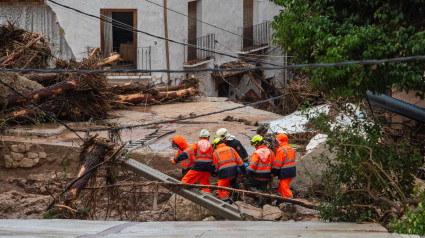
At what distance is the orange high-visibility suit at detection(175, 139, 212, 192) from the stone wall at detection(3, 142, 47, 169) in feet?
12.5

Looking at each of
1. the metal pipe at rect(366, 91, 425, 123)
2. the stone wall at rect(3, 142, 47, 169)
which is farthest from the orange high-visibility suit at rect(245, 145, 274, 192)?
the stone wall at rect(3, 142, 47, 169)

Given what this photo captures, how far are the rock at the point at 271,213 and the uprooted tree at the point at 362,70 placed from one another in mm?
2009

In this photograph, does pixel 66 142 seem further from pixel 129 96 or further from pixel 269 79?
pixel 269 79

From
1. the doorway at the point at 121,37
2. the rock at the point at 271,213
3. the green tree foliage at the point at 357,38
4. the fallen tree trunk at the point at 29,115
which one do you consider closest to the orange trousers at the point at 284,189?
the rock at the point at 271,213

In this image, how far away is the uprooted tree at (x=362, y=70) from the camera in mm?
8227

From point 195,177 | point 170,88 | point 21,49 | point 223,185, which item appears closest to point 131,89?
point 170,88

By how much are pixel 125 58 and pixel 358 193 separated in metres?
17.5

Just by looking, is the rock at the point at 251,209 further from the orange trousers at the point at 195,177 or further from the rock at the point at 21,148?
the rock at the point at 21,148

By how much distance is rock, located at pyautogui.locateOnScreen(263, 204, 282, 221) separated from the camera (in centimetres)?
1108

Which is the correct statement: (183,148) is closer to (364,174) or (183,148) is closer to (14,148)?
(14,148)

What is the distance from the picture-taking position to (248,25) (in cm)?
2919

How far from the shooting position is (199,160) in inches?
471

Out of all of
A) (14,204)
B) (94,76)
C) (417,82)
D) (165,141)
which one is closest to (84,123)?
(94,76)

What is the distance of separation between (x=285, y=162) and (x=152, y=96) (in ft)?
29.9
